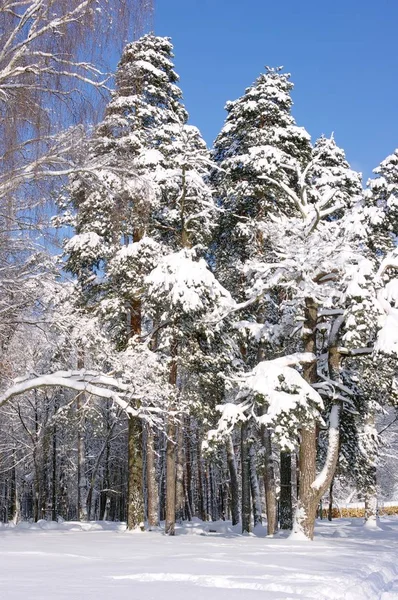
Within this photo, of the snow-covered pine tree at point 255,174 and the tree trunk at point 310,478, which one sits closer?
the tree trunk at point 310,478

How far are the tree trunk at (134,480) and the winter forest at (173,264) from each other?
0.15ft

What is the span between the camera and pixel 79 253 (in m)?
17.8

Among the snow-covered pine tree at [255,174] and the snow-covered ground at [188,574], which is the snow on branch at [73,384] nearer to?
the snow-covered ground at [188,574]

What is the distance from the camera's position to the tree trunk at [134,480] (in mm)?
17625

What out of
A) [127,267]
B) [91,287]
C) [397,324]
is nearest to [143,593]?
[397,324]

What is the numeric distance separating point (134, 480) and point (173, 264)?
254 inches

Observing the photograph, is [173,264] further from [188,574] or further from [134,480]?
[188,574]

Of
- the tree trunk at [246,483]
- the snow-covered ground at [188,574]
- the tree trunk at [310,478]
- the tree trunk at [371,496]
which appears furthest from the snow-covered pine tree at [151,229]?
the tree trunk at [371,496]

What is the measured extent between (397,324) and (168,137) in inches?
357

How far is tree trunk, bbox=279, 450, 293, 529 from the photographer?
19531 millimetres

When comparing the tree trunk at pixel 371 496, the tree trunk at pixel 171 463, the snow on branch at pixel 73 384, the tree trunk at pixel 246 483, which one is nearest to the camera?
the snow on branch at pixel 73 384

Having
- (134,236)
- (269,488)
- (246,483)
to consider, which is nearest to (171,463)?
(246,483)

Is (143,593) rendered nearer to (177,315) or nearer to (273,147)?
(177,315)

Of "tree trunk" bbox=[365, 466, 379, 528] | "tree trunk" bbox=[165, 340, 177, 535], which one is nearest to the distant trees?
"tree trunk" bbox=[165, 340, 177, 535]
